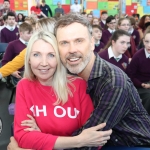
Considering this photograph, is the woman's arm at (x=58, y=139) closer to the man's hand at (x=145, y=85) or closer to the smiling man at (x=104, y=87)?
the smiling man at (x=104, y=87)

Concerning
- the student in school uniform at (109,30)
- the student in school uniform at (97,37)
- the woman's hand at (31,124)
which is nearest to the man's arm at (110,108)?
the woman's hand at (31,124)

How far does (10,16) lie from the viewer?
5.08 m

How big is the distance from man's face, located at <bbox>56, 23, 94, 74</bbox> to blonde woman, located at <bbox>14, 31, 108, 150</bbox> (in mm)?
51

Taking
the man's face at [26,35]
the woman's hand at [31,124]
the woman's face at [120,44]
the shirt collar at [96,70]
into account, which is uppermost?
the shirt collar at [96,70]

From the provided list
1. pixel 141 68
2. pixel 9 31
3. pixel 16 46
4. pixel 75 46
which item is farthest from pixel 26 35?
pixel 75 46

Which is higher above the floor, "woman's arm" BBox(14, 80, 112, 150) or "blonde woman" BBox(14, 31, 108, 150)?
"blonde woman" BBox(14, 31, 108, 150)

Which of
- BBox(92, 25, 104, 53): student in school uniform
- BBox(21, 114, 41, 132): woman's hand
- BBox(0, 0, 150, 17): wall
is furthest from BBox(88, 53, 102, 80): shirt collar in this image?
BBox(0, 0, 150, 17): wall

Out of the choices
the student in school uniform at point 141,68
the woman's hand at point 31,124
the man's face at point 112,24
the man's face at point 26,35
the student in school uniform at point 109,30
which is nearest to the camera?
the woman's hand at point 31,124

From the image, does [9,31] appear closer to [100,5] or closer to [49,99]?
[49,99]

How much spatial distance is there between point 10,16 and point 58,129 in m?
4.29

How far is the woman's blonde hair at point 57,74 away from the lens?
4.03 feet

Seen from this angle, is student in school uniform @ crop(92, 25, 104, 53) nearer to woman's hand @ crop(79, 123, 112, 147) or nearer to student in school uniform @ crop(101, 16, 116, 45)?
student in school uniform @ crop(101, 16, 116, 45)

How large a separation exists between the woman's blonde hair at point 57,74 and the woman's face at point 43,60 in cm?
2

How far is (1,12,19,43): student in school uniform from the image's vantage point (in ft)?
16.6
